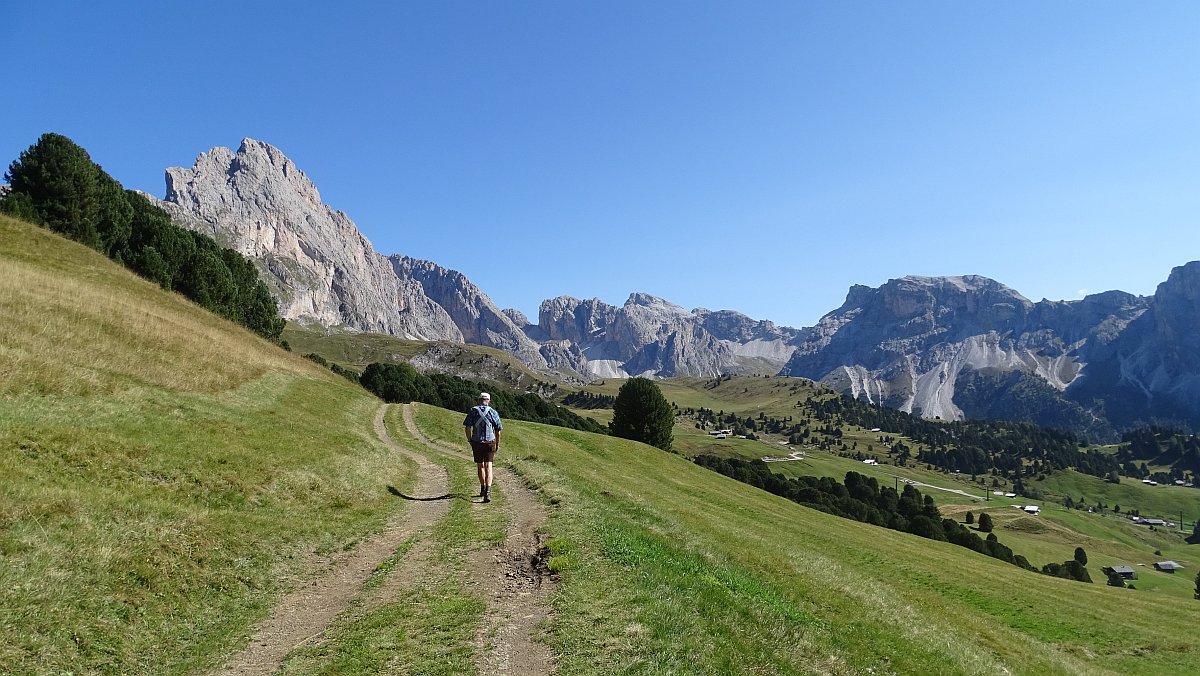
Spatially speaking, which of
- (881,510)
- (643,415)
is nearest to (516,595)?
(643,415)

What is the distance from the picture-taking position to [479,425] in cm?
2623

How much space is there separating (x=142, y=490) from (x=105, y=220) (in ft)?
260

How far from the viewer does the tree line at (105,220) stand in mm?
65688

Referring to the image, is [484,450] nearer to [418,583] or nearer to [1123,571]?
[418,583]

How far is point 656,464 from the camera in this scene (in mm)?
64500

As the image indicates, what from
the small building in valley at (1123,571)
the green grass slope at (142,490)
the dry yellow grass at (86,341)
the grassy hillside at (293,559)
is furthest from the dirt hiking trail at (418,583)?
the small building in valley at (1123,571)

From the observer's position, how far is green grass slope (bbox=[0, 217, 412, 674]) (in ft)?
35.7

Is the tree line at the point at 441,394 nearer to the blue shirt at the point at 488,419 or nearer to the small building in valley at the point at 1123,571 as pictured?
the blue shirt at the point at 488,419

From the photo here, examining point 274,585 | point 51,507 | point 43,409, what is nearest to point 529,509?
point 274,585

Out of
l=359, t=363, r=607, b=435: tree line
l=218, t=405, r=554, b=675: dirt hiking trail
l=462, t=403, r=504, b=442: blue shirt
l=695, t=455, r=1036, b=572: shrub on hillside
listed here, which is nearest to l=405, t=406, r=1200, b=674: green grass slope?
l=218, t=405, r=554, b=675: dirt hiking trail

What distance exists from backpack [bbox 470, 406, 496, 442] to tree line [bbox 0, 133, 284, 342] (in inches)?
2470

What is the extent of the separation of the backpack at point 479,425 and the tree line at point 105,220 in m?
62.7

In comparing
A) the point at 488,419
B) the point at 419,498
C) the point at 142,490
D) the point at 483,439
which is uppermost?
the point at 488,419

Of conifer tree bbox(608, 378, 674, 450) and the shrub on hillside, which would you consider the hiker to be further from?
the shrub on hillside
